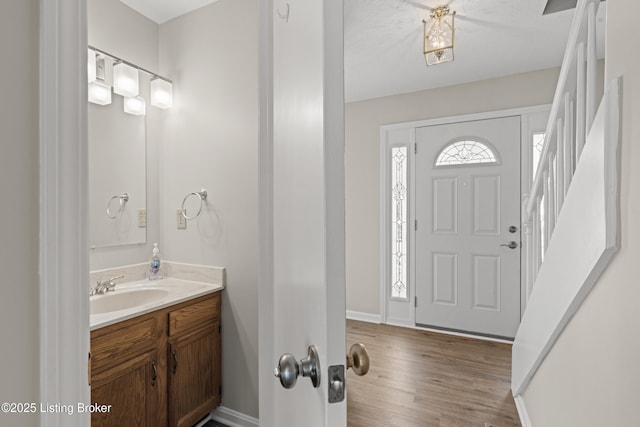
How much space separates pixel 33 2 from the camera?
555 millimetres

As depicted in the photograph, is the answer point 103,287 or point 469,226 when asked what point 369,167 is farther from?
point 103,287

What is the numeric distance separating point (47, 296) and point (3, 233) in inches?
4.9

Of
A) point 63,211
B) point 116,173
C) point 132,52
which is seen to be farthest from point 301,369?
point 132,52

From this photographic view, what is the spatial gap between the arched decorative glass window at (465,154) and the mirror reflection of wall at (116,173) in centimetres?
273

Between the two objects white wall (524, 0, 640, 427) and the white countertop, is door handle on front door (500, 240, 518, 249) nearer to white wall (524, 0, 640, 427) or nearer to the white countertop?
white wall (524, 0, 640, 427)

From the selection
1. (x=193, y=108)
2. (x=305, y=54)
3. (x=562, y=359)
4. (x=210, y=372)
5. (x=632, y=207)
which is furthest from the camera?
(x=193, y=108)

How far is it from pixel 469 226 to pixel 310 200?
2.99m

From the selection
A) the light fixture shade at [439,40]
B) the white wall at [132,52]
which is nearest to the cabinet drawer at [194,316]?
the white wall at [132,52]

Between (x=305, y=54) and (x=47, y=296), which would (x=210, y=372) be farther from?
(x=305, y=54)

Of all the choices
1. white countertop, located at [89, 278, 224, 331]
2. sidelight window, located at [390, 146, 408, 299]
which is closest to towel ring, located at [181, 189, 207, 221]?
white countertop, located at [89, 278, 224, 331]

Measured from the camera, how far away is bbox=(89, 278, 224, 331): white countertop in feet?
4.36

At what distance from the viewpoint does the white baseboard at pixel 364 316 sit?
143 inches

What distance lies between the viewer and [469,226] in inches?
126

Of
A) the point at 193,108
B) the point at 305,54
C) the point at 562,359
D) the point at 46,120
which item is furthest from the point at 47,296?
the point at 562,359
